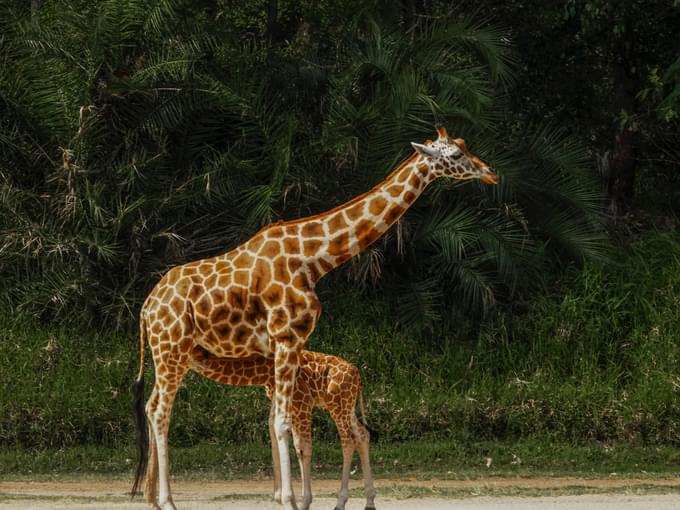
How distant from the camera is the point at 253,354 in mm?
→ 8875

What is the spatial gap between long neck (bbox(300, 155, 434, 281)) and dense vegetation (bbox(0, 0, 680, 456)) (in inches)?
183

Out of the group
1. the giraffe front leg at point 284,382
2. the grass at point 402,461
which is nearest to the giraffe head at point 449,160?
the giraffe front leg at point 284,382

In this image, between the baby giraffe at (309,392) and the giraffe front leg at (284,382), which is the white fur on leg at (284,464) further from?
the baby giraffe at (309,392)

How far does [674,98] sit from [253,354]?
7.35 metres

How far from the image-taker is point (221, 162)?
46.5ft

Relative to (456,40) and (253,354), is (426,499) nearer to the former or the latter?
(253,354)

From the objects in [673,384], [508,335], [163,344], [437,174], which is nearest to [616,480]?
[673,384]

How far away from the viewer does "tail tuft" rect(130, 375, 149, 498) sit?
8.88 meters

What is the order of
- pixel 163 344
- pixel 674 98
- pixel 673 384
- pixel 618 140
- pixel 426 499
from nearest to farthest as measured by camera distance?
pixel 163 344, pixel 426 499, pixel 673 384, pixel 674 98, pixel 618 140

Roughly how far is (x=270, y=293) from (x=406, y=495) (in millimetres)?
2614

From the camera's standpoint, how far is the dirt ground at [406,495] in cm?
954

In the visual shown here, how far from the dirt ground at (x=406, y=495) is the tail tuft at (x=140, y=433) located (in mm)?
570

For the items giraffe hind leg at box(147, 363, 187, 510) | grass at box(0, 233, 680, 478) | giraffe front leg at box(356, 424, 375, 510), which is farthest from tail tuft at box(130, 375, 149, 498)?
grass at box(0, 233, 680, 478)

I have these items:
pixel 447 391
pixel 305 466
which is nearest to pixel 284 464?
pixel 305 466
